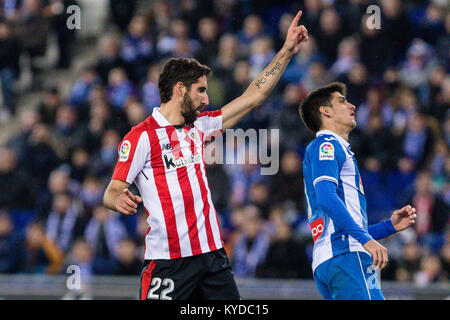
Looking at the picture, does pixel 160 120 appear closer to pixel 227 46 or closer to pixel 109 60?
pixel 227 46

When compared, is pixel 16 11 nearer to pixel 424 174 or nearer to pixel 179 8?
pixel 179 8

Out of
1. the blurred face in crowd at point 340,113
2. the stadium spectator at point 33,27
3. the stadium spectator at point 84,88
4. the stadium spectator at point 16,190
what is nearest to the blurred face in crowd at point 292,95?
the stadium spectator at point 84,88

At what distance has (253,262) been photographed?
361 inches

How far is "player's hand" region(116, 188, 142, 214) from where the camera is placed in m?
4.76

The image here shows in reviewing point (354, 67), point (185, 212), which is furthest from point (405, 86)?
point (185, 212)

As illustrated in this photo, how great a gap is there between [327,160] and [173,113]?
3.64 ft

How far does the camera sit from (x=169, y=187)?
5.24m

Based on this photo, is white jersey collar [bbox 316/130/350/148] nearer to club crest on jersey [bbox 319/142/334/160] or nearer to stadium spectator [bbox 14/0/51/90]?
club crest on jersey [bbox 319/142/334/160]

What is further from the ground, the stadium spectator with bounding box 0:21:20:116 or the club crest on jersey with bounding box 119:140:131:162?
the stadium spectator with bounding box 0:21:20:116

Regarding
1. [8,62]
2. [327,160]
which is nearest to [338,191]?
[327,160]

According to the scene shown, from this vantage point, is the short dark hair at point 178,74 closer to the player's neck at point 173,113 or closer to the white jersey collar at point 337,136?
the player's neck at point 173,113

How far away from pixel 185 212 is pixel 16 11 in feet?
28.9

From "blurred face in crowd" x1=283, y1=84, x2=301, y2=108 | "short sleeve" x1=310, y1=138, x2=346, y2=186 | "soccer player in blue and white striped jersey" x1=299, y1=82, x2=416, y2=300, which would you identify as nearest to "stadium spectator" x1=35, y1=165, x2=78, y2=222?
"blurred face in crowd" x1=283, y1=84, x2=301, y2=108

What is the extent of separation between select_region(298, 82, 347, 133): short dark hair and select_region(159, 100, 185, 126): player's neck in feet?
2.87
